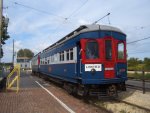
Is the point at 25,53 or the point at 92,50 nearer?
the point at 92,50

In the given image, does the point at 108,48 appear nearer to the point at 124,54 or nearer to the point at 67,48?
the point at 124,54

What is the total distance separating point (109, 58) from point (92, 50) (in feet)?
2.85

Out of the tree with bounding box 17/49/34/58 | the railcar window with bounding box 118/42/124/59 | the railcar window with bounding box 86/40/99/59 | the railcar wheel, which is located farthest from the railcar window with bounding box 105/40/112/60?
the tree with bounding box 17/49/34/58

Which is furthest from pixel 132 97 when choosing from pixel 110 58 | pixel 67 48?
pixel 67 48

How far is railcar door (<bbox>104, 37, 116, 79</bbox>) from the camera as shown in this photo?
1480cm

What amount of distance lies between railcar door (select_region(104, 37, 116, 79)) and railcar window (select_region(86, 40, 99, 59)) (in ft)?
1.37

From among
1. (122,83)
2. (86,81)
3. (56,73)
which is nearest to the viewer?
(86,81)

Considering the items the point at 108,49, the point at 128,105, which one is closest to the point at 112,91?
the point at 128,105

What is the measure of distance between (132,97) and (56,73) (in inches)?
272

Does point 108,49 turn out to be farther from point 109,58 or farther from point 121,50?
point 121,50

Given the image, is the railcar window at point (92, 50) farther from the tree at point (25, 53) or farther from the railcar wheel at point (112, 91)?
the tree at point (25, 53)

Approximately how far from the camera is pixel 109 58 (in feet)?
49.1

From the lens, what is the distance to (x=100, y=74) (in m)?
14.6

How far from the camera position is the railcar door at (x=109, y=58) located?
1480 centimetres
